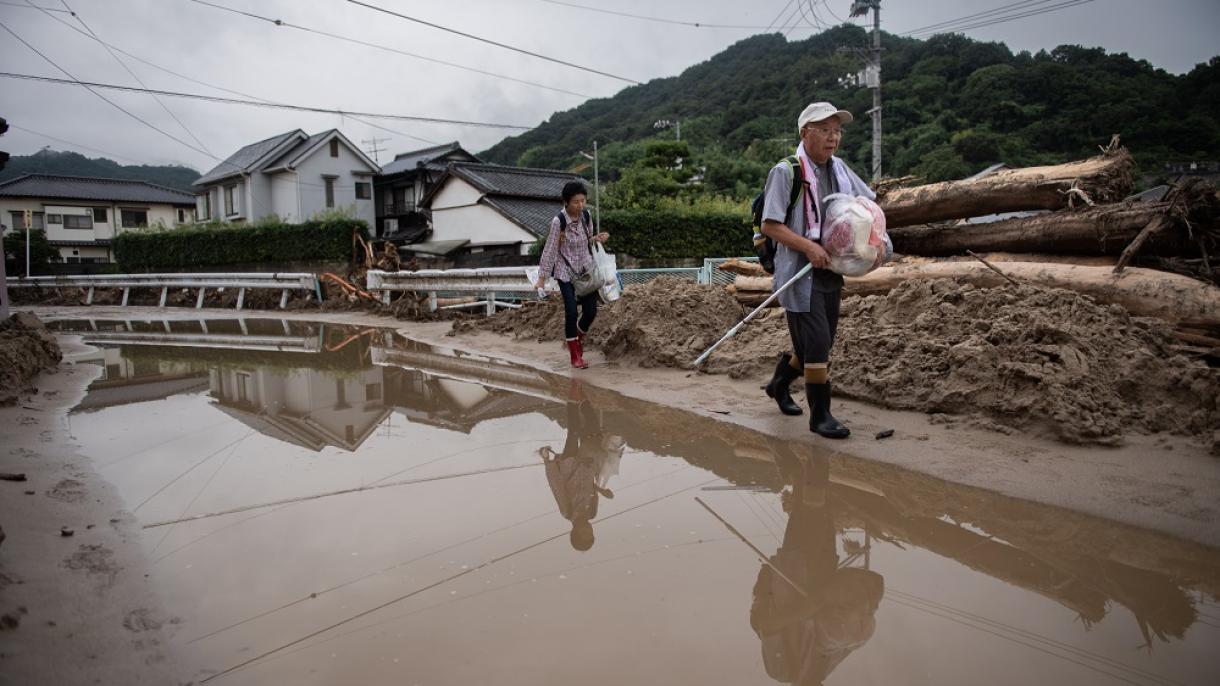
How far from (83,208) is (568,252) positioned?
165 feet

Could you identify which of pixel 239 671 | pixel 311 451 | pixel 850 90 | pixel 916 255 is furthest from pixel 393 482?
pixel 850 90

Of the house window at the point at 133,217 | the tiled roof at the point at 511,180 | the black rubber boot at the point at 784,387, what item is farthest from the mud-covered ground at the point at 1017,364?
the house window at the point at 133,217

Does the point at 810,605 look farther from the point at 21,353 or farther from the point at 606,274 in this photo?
the point at 21,353

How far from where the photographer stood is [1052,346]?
3926 mm

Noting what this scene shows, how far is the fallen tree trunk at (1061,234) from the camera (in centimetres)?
484

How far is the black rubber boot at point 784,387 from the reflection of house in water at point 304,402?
2651 mm

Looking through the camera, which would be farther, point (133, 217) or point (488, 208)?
point (133, 217)

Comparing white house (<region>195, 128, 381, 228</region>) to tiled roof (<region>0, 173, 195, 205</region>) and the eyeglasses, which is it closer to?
tiled roof (<region>0, 173, 195, 205</region>)

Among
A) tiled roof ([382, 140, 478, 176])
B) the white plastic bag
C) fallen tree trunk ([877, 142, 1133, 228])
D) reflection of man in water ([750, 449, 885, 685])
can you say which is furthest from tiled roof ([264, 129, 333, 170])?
reflection of man in water ([750, 449, 885, 685])

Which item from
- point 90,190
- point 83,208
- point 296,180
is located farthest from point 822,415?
point 90,190

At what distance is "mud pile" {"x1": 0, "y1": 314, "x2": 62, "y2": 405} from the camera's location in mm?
5203

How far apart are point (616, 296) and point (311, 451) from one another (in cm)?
373

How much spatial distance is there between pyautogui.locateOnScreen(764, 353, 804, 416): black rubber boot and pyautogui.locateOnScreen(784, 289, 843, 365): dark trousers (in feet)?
1.11

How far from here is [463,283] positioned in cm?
1171
